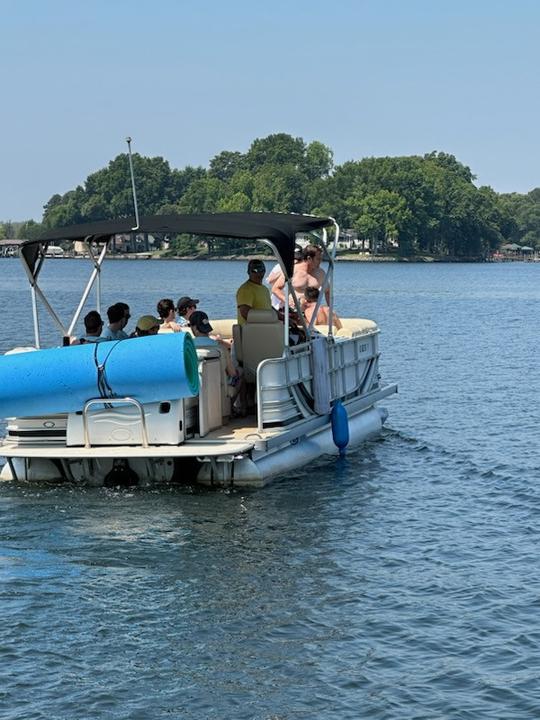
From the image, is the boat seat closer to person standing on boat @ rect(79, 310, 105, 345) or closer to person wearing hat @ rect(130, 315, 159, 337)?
person wearing hat @ rect(130, 315, 159, 337)

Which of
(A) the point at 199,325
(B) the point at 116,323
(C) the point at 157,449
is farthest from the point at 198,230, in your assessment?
(C) the point at 157,449

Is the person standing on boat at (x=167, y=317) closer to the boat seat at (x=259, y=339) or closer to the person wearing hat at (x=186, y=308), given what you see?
the person wearing hat at (x=186, y=308)

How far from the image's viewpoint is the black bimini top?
1513 cm

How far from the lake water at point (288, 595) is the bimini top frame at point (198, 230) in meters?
2.54

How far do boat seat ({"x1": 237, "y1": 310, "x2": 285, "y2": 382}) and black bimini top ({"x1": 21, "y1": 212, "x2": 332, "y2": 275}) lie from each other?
1.02 meters

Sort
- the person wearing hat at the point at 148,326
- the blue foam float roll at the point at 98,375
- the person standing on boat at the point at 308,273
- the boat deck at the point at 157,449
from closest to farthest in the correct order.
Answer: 1. the blue foam float roll at the point at 98,375
2. the boat deck at the point at 157,449
3. the person wearing hat at the point at 148,326
4. the person standing on boat at the point at 308,273

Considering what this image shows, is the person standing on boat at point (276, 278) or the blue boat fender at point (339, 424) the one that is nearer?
the blue boat fender at point (339, 424)

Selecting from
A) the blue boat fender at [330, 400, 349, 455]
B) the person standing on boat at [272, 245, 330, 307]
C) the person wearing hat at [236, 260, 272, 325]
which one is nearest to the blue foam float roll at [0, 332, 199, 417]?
the person wearing hat at [236, 260, 272, 325]

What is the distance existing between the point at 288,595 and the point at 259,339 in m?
5.15

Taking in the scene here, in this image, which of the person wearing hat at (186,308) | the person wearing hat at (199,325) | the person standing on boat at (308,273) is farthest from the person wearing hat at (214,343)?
the person standing on boat at (308,273)

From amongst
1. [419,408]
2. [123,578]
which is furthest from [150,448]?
[419,408]

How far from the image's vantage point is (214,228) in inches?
605

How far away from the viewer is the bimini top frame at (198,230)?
15.1 meters

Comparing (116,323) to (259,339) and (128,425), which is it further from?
(259,339)
